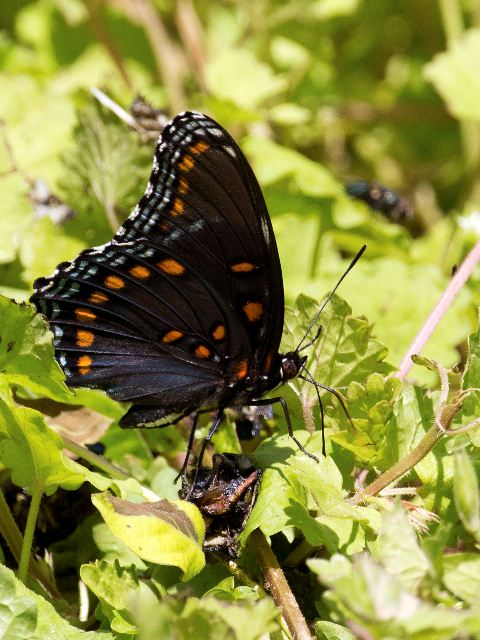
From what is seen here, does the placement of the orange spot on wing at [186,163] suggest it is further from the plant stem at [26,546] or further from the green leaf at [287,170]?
the green leaf at [287,170]

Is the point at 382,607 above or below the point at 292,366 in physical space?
below

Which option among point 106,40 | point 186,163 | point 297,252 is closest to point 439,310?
point 186,163

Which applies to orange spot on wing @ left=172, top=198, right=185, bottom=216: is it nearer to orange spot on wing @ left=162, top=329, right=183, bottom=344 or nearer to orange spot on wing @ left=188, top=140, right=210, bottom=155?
orange spot on wing @ left=188, top=140, right=210, bottom=155

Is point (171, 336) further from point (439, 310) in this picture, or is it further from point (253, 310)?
point (439, 310)

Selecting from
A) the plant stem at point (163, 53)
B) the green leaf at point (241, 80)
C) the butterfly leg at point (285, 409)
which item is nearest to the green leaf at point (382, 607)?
the butterfly leg at point (285, 409)

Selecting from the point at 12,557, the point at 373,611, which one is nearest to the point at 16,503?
the point at 12,557

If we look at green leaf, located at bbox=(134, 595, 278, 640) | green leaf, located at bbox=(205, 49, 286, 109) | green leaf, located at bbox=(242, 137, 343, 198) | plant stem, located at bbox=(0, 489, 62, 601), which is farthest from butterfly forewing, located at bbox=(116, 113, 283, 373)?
green leaf, located at bbox=(205, 49, 286, 109)

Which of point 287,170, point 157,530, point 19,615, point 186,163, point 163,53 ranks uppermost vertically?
point 163,53
